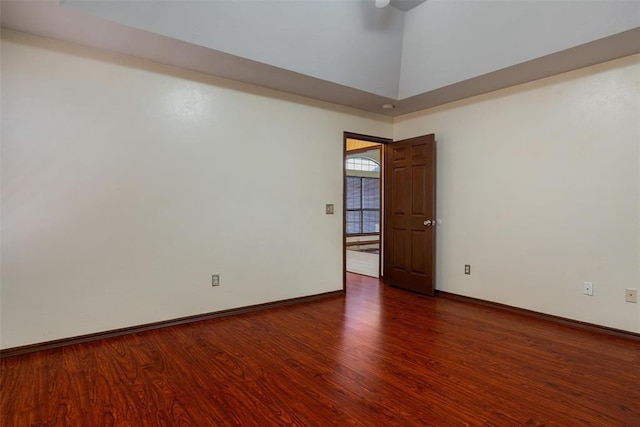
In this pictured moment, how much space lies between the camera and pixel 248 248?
3781 millimetres

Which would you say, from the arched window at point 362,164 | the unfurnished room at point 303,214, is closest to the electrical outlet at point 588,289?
the unfurnished room at point 303,214

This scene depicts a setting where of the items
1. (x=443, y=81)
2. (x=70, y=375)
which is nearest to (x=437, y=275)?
(x=443, y=81)

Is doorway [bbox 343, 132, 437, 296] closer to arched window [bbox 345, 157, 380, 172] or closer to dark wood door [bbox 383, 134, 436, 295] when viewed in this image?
dark wood door [bbox 383, 134, 436, 295]

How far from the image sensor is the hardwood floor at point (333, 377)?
1.91 m

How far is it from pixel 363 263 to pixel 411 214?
2.34m

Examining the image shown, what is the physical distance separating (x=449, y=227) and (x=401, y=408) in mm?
2906

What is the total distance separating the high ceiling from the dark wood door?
0.84m

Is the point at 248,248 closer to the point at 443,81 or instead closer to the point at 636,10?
the point at 443,81

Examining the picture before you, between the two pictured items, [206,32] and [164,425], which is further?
[206,32]

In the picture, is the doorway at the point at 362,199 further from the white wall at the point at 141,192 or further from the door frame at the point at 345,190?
the white wall at the point at 141,192

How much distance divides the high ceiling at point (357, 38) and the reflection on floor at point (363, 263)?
307 cm

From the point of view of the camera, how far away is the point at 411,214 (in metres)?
4.71

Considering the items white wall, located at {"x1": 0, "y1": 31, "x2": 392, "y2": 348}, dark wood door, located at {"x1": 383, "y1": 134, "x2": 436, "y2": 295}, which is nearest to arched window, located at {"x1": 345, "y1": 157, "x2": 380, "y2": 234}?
dark wood door, located at {"x1": 383, "y1": 134, "x2": 436, "y2": 295}

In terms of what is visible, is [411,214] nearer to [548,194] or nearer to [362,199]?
[548,194]
